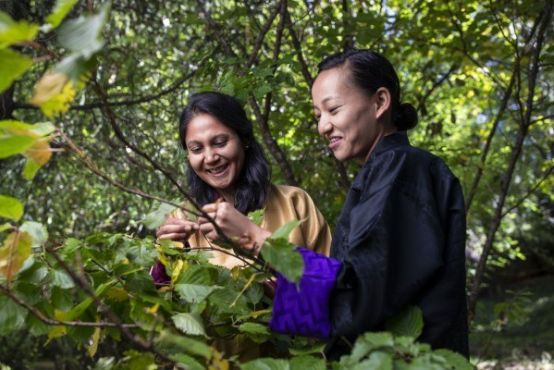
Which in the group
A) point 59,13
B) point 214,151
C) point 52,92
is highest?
point 214,151

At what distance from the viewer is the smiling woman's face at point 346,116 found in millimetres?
1717

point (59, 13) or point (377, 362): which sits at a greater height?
point (59, 13)

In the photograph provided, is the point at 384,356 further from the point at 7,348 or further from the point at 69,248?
the point at 7,348

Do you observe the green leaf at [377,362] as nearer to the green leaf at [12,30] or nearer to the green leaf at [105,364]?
the green leaf at [105,364]

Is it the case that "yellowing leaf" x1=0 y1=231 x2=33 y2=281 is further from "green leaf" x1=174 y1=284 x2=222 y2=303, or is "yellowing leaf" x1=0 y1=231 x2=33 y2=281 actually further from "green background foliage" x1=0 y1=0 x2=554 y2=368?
"green leaf" x1=174 y1=284 x2=222 y2=303

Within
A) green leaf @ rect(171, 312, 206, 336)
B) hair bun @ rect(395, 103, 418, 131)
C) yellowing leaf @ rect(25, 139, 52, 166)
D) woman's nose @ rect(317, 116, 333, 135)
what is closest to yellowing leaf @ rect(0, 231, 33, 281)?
yellowing leaf @ rect(25, 139, 52, 166)

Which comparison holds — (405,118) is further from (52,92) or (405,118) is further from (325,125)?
(52,92)

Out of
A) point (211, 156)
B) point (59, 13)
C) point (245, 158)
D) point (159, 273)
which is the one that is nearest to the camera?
point (59, 13)

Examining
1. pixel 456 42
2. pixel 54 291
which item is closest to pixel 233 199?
pixel 54 291

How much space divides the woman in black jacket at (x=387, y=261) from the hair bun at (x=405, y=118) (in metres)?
0.17

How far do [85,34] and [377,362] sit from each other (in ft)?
2.18

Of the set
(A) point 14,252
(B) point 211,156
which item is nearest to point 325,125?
(B) point 211,156

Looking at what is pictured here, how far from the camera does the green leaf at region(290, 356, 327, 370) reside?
1.27 meters

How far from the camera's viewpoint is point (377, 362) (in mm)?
1094
